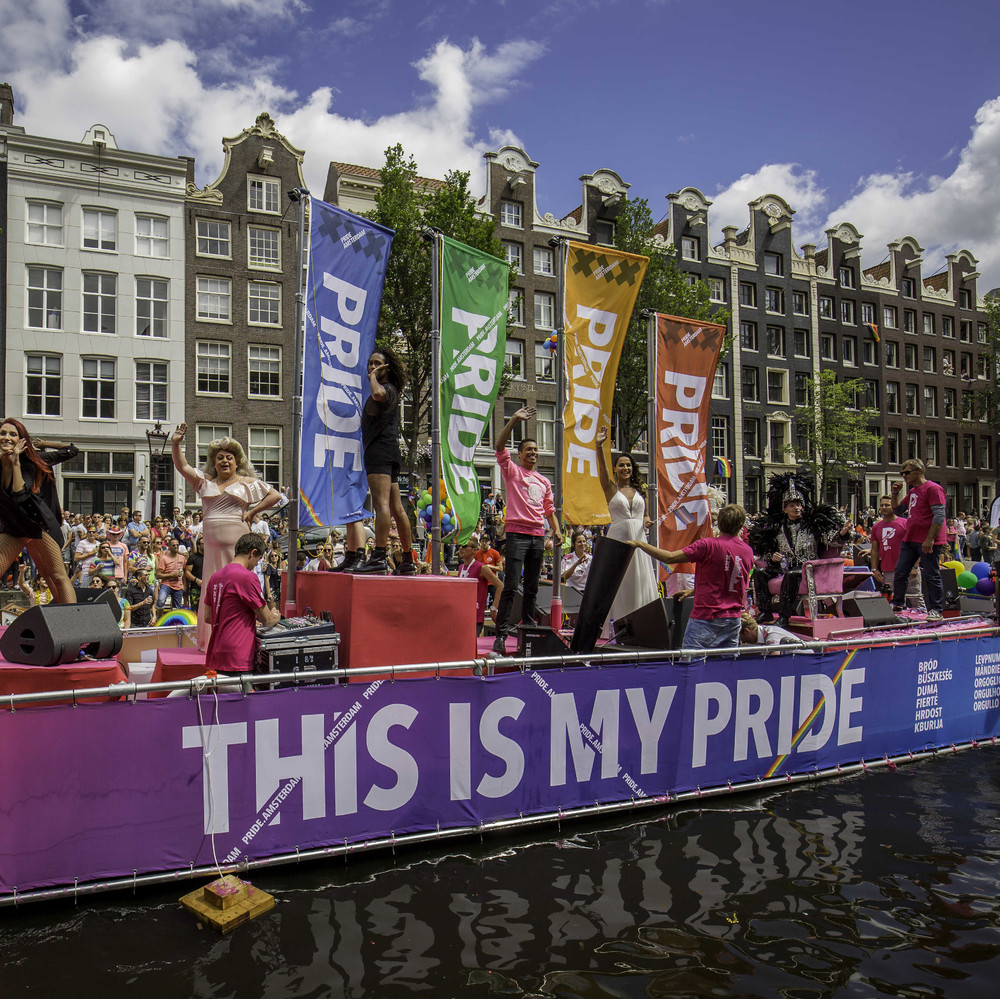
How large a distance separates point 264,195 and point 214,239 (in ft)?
8.89

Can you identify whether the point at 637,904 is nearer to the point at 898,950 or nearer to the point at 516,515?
the point at 898,950

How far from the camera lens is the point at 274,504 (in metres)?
6.03

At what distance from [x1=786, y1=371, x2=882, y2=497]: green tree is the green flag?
34700 millimetres

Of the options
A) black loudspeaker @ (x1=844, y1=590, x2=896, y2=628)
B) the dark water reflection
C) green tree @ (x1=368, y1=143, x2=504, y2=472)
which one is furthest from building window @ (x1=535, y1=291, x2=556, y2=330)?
the dark water reflection

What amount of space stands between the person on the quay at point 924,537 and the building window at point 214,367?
25.4 m

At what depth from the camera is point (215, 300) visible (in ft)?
96.3

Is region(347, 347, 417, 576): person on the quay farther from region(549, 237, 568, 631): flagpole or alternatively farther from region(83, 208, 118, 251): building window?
region(83, 208, 118, 251): building window

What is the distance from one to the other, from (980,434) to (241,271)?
46399 mm

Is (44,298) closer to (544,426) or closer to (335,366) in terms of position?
(544,426)

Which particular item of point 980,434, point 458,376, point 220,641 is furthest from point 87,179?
point 980,434

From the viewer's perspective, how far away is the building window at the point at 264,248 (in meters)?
29.9

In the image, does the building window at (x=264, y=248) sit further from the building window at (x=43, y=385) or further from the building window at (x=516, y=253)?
the building window at (x=516, y=253)

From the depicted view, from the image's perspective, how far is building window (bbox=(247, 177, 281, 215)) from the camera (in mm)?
30031

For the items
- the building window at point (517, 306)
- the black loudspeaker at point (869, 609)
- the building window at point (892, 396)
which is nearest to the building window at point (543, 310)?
the building window at point (517, 306)
